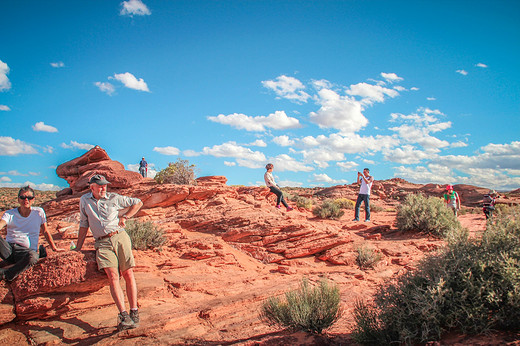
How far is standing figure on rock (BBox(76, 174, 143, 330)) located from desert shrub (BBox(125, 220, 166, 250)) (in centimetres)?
392

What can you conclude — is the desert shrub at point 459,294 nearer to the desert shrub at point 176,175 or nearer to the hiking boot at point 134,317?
the hiking boot at point 134,317

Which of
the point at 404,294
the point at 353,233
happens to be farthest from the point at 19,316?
the point at 353,233

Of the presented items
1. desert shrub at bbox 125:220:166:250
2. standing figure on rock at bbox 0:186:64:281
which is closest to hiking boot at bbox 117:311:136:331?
standing figure on rock at bbox 0:186:64:281

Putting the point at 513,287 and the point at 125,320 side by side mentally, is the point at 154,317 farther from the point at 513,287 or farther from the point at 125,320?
the point at 513,287

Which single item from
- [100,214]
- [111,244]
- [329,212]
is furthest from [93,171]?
[111,244]

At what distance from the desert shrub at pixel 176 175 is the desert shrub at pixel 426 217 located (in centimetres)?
1011

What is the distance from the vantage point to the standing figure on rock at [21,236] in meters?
5.23

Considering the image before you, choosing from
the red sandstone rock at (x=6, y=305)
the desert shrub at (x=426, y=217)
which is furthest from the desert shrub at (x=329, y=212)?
the red sandstone rock at (x=6, y=305)

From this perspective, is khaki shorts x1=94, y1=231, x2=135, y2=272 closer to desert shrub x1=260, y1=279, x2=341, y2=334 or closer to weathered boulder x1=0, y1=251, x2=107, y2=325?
weathered boulder x1=0, y1=251, x2=107, y2=325

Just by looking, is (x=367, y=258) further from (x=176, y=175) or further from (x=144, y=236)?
(x=176, y=175)

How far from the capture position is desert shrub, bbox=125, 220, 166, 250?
9.07m

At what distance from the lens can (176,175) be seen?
16797 millimetres

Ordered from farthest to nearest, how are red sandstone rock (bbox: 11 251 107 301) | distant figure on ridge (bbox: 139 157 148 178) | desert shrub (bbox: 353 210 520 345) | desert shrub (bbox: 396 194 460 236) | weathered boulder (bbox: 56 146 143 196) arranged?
distant figure on ridge (bbox: 139 157 148 178)
weathered boulder (bbox: 56 146 143 196)
desert shrub (bbox: 396 194 460 236)
red sandstone rock (bbox: 11 251 107 301)
desert shrub (bbox: 353 210 520 345)

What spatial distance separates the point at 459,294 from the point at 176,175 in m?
14.7
